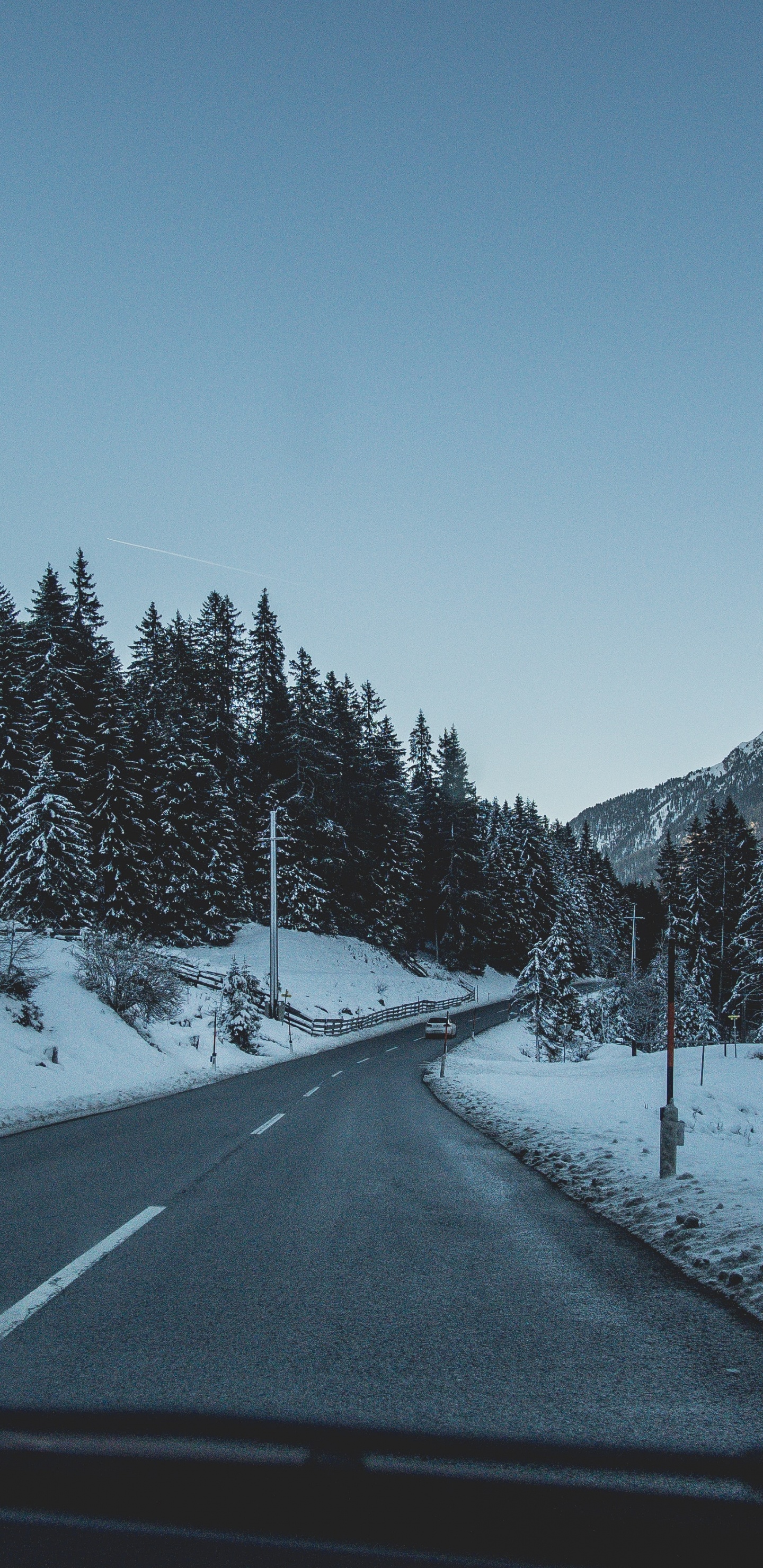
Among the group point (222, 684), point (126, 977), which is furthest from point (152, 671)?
point (126, 977)

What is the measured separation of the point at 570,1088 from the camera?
19.1 m

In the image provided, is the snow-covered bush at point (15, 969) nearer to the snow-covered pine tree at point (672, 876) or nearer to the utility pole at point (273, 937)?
the utility pole at point (273, 937)

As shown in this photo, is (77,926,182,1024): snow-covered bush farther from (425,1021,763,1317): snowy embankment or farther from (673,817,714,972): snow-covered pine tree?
(673,817,714,972): snow-covered pine tree

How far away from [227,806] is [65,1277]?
152 feet

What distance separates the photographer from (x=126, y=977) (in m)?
23.8

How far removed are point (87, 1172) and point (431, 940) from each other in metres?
67.3

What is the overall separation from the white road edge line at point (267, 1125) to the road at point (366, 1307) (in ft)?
7.65

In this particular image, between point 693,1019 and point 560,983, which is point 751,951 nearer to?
point 693,1019

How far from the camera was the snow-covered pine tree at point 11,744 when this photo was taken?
3612 cm

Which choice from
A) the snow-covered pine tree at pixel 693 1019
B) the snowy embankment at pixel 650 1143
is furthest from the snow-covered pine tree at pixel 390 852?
Result: the snowy embankment at pixel 650 1143

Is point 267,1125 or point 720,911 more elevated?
point 267,1125

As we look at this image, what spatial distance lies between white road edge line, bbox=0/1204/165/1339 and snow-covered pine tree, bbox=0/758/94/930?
27738 mm

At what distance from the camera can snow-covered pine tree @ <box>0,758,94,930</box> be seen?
1277 inches

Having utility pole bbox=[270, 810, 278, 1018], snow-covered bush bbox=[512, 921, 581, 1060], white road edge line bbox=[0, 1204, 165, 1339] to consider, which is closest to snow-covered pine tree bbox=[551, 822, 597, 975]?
snow-covered bush bbox=[512, 921, 581, 1060]
